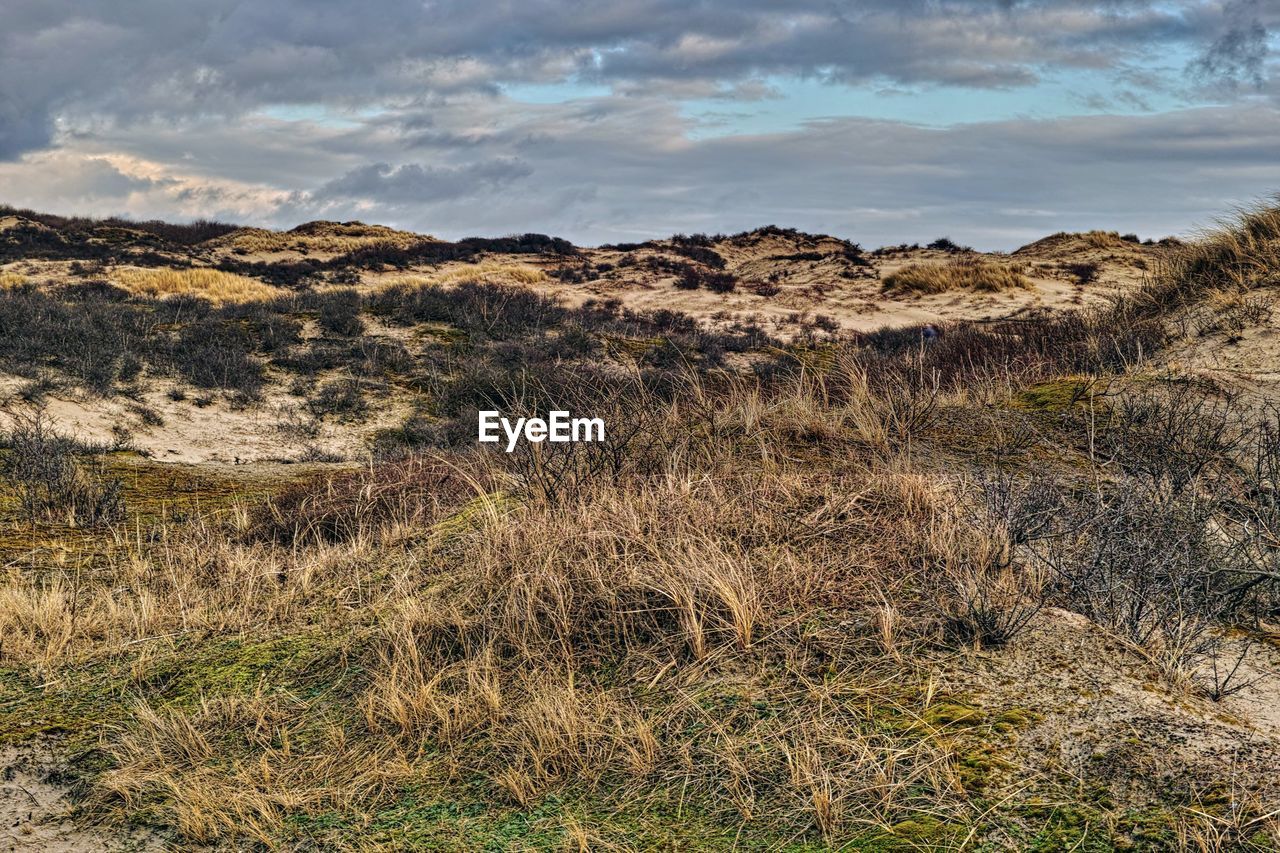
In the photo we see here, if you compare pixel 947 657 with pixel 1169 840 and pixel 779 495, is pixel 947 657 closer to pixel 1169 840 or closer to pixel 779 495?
pixel 1169 840

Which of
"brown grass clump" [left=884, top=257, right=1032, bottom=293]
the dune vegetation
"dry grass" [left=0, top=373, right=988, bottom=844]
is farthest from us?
"brown grass clump" [left=884, top=257, right=1032, bottom=293]

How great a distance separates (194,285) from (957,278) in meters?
20.7

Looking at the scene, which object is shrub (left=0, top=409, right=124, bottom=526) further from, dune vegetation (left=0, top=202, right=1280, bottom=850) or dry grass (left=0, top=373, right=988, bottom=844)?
dry grass (left=0, top=373, right=988, bottom=844)

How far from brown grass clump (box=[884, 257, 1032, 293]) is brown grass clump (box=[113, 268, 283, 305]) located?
685 inches

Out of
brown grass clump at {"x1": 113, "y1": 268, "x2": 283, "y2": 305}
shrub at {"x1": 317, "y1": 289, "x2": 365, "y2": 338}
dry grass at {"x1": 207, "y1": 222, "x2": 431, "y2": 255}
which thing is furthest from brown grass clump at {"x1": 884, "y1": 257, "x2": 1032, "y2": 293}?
dry grass at {"x1": 207, "y1": 222, "x2": 431, "y2": 255}

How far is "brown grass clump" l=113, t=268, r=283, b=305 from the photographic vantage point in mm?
22741

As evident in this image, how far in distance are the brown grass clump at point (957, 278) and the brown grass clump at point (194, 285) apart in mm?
17406

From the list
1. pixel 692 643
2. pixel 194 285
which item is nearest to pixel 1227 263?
pixel 692 643

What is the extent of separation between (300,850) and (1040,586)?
Answer: 2871 mm

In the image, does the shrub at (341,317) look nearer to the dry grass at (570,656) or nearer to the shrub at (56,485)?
the shrub at (56,485)

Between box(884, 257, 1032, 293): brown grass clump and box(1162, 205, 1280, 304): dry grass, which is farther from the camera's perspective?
box(884, 257, 1032, 293): brown grass clump

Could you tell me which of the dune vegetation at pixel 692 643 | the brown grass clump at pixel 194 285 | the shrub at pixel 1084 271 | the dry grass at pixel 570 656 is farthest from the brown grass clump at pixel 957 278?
the dry grass at pixel 570 656

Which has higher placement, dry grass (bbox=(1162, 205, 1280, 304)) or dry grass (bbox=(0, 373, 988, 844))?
dry grass (bbox=(1162, 205, 1280, 304))

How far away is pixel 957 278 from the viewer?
27.6 m
